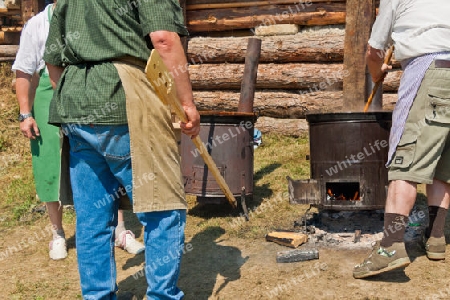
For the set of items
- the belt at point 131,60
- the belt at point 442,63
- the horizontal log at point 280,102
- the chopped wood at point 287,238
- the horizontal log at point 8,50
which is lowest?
the chopped wood at point 287,238

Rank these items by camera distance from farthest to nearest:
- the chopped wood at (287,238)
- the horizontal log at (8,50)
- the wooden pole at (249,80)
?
the horizontal log at (8,50), the wooden pole at (249,80), the chopped wood at (287,238)

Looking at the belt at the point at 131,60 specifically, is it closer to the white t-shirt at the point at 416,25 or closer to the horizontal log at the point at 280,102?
the white t-shirt at the point at 416,25

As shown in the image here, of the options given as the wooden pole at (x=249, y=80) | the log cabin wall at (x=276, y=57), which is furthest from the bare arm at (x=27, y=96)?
the log cabin wall at (x=276, y=57)

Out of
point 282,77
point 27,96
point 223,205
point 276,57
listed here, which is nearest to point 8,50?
point 276,57

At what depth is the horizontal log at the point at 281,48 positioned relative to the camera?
8508mm

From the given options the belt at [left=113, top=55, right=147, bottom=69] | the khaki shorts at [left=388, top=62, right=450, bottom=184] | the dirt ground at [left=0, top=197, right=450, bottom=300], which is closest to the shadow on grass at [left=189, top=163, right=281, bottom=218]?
the dirt ground at [left=0, top=197, right=450, bottom=300]

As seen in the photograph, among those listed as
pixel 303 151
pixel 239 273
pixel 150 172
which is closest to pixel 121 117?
pixel 150 172

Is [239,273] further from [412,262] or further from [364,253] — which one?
[412,262]

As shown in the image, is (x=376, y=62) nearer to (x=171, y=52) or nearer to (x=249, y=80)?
(x=171, y=52)

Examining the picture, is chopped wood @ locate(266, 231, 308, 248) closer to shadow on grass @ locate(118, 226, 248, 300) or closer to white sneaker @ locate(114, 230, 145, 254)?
shadow on grass @ locate(118, 226, 248, 300)

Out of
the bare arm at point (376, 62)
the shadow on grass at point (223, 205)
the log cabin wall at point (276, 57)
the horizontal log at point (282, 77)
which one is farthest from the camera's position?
the log cabin wall at point (276, 57)

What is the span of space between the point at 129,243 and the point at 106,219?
1.64m

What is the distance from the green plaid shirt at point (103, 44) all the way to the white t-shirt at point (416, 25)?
1.85 meters

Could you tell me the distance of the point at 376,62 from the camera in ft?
14.6
